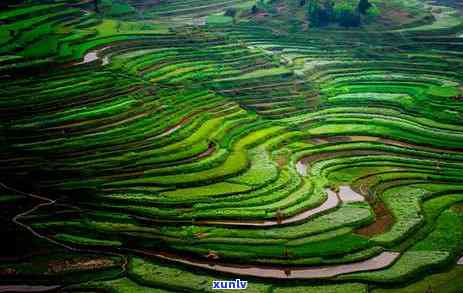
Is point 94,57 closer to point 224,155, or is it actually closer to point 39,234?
point 224,155

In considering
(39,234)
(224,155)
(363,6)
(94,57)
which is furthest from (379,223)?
(363,6)

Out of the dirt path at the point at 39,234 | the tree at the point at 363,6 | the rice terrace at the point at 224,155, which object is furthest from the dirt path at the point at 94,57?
the tree at the point at 363,6

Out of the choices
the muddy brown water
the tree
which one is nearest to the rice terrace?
the muddy brown water

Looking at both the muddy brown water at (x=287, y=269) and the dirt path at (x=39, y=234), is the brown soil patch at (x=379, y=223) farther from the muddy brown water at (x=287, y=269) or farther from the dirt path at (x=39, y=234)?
the dirt path at (x=39, y=234)

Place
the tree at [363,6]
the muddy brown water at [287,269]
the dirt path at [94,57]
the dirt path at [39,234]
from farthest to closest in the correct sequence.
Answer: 1. the tree at [363,6]
2. the dirt path at [94,57]
3. the dirt path at [39,234]
4. the muddy brown water at [287,269]

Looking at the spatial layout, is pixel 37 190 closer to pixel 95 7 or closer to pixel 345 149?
pixel 345 149

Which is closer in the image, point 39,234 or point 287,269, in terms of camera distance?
point 287,269

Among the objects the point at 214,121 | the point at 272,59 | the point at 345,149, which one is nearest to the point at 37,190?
the point at 214,121

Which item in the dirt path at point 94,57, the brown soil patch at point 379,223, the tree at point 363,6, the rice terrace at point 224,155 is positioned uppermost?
the tree at point 363,6
